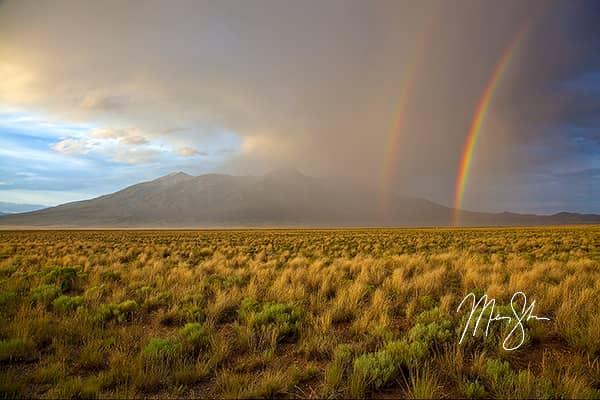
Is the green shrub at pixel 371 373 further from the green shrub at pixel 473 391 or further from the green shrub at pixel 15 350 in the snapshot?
the green shrub at pixel 15 350

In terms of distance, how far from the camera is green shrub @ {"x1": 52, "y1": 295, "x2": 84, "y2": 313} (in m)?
7.72

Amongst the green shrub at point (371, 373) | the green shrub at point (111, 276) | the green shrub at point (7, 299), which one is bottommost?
the green shrub at point (111, 276)

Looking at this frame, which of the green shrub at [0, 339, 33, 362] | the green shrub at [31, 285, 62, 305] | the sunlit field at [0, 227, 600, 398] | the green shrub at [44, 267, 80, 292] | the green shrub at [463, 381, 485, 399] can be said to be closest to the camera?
the green shrub at [463, 381, 485, 399]

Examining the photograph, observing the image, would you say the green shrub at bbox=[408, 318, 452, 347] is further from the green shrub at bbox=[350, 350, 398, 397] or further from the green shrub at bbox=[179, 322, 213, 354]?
the green shrub at bbox=[179, 322, 213, 354]

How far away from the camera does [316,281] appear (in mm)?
10617

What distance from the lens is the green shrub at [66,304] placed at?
772 centimetres

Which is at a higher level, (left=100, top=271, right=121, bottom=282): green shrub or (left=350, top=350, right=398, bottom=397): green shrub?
(left=350, top=350, right=398, bottom=397): green shrub

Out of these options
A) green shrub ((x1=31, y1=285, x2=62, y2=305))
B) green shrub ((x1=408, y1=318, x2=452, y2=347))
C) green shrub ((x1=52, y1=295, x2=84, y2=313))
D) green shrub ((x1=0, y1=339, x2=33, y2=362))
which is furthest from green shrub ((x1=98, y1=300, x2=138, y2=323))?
green shrub ((x1=408, y1=318, x2=452, y2=347))

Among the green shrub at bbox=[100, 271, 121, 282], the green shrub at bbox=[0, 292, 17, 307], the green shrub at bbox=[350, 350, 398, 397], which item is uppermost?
the green shrub at bbox=[350, 350, 398, 397]

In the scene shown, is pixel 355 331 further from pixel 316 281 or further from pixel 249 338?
pixel 316 281

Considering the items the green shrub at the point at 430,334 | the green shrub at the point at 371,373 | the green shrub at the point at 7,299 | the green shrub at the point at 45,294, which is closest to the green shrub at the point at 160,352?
the green shrub at the point at 371,373

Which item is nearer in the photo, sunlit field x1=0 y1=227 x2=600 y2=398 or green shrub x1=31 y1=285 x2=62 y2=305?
sunlit field x1=0 y1=227 x2=600 y2=398

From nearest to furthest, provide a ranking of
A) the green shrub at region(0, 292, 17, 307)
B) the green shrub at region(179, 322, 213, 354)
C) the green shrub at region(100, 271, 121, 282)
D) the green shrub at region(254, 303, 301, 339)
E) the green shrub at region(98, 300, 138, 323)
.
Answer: the green shrub at region(179, 322, 213, 354) < the green shrub at region(254, 303, 301, 339) < the green shrub at region(98, 300, 138, 323) < the green shrub at region(0, 292, 17, 307) < the green shrub at region(100, 271, 121, 282)

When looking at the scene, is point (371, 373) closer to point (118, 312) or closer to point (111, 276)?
point (118, 312)
